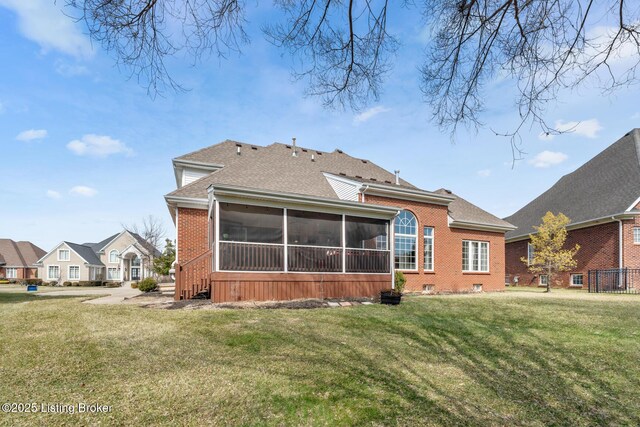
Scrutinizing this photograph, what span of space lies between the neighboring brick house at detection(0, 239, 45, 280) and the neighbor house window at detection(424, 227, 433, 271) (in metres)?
60.5

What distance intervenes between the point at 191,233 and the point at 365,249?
265 inches

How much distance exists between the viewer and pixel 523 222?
27.8 m

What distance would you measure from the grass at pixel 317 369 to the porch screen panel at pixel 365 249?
4.31 meters

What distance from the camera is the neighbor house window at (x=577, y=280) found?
21.4 meters

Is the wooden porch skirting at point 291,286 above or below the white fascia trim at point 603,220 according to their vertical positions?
below

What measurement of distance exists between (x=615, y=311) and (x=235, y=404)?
11.2 metres

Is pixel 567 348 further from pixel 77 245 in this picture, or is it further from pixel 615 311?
pixel 77 245

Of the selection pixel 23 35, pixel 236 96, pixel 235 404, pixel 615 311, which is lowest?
pixel 615 311

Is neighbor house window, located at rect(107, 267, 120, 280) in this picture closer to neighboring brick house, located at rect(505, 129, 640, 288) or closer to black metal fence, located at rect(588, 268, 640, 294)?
neighboring brick house, located at rect(505, 129, 640, 288)

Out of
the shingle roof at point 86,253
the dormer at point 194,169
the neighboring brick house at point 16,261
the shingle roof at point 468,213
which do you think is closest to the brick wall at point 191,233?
the dormer at point 194,169

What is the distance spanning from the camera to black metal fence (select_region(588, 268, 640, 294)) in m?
18.5

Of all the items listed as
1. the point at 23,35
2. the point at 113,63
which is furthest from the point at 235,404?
the point at 23,35

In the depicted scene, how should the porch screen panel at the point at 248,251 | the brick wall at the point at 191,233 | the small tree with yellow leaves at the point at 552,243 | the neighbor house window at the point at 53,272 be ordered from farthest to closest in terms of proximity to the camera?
the neighbor house window at the point at 53,272 < the small tree with yellow leaves at the point at 552,243 < the brick wall at the point at 191,233 < the porch screen panel at the point at 248,251

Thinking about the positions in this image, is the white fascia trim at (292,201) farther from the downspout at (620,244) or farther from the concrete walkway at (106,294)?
the downspout at (620,244)
